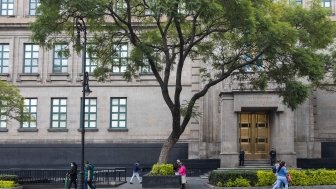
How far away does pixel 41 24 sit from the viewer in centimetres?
2452

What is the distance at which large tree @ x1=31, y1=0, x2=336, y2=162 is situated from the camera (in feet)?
75.5

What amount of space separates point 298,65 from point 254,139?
13.9 meters

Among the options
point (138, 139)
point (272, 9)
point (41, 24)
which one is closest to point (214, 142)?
point (138, 139)

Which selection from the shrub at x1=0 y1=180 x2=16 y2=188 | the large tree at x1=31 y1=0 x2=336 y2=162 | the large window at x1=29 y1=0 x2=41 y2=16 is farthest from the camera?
the large window at x1=29 y1=0 x2=41 y2=16

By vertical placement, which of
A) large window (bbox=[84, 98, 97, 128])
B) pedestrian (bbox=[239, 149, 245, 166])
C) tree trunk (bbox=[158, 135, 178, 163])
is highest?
large window (bbox=[84, 98, 97, 128])

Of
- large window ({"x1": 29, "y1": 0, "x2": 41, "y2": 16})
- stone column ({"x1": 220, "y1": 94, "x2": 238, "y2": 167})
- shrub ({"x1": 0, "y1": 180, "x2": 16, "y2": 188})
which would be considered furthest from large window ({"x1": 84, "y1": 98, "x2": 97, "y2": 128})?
shrub ({"x1": 0, "y1": 180, "x2": 16, "y2": 188})

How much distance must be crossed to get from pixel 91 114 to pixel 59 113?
256 cm

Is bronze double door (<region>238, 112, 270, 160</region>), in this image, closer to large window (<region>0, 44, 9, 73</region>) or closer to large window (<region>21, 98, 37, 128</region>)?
large window (<region>21, 98, 37, 128</region>)

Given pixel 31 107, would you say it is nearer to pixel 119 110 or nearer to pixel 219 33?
pixel 119 110

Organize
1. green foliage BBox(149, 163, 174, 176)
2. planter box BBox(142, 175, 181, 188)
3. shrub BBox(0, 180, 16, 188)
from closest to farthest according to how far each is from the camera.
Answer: shrub BBox(0, 180, 16, 188)
planter box BBox(142, 175, 181, 188)
green foliage BBox(149, 163, 174, 176)

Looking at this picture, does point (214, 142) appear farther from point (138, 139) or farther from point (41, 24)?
point (41, 24)

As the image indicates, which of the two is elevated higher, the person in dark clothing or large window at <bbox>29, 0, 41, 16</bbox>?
large window at <bbox>29, 0, 41, 16</bbox>

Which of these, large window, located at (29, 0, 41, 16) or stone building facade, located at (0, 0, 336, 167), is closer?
stone building facade, located at (0, 0, 336, 167)

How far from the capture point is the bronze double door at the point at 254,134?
127 feet
